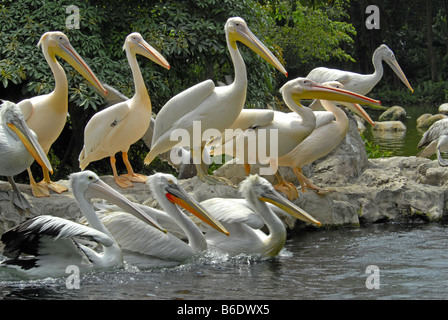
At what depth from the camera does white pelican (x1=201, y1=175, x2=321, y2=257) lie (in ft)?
19.6

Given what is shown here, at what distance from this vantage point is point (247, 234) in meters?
6.05

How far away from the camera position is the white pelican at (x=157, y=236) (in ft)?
18.2

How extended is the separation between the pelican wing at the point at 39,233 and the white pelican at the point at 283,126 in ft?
8.20

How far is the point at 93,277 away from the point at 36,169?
5914mm

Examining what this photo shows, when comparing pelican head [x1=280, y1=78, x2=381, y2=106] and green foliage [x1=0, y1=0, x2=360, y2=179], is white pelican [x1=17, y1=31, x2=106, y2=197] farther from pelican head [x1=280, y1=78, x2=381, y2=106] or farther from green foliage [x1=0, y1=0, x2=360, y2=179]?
pelican head [x1=280, y1=78, x2=381, y2=106]

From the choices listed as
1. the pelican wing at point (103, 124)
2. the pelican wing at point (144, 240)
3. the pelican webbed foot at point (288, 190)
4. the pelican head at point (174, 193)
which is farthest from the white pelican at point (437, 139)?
the pelican wing at point (144, 240)

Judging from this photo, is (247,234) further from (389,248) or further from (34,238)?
(34,238)

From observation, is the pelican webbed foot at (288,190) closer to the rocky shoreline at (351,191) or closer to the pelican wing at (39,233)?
the rocky shoreline at (351,191)

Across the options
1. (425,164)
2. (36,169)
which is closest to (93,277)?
(425,164)

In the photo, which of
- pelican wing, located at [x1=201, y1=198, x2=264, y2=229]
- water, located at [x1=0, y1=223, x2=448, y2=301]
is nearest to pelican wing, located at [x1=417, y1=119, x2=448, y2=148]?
water, located at [x1=0, y1=223, x2=448, y2=301]

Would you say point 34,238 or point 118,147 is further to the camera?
point 118,147

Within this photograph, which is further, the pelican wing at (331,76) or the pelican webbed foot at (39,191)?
the pelican wing at (331,76)

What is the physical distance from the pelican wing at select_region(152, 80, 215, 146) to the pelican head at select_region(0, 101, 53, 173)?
1.29 m
